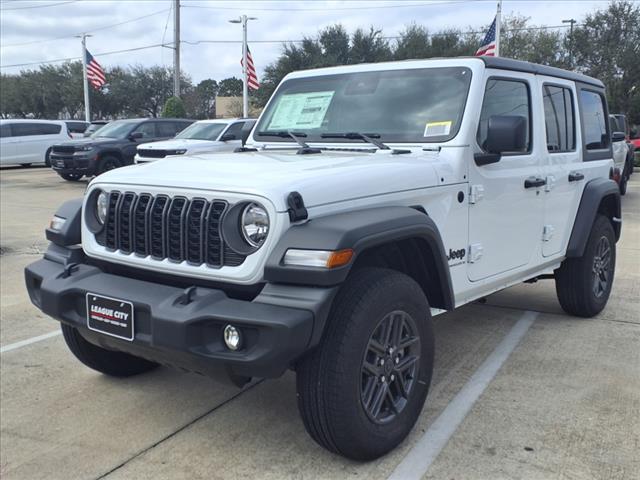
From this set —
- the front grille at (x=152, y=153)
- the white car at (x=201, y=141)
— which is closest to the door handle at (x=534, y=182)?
the white car at (x=201, y=141)

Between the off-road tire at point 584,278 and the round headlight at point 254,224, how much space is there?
327cm

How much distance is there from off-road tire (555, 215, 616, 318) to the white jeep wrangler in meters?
0.68

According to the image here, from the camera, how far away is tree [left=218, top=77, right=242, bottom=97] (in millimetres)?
74000

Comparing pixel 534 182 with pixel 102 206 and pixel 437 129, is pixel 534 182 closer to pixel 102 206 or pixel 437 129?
pixel 437 129

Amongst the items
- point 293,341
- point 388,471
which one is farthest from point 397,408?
point 293,341

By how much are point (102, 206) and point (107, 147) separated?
45.6 feet

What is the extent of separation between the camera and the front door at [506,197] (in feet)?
12.4

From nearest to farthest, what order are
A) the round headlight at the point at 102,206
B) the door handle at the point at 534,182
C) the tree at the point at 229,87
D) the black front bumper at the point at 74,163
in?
the round headlight at the point at 102,206 → the door handle at the point at 534,182 → the black front bumper at the point at 74,163 → the tree at the point at 229,87

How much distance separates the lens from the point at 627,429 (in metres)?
3.36

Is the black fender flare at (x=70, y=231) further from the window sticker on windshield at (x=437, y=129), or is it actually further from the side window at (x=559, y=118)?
the side window at (x=559, y=118)

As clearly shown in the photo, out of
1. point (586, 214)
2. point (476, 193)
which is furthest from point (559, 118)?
point (476, 193)

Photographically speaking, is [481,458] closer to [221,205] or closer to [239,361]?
[239,361]

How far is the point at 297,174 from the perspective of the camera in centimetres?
288

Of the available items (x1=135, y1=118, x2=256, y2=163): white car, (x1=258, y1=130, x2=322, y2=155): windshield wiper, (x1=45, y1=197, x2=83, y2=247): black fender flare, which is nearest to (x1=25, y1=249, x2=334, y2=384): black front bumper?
(x1=45, y1=197, x2=83, y2=247): black fender flare
